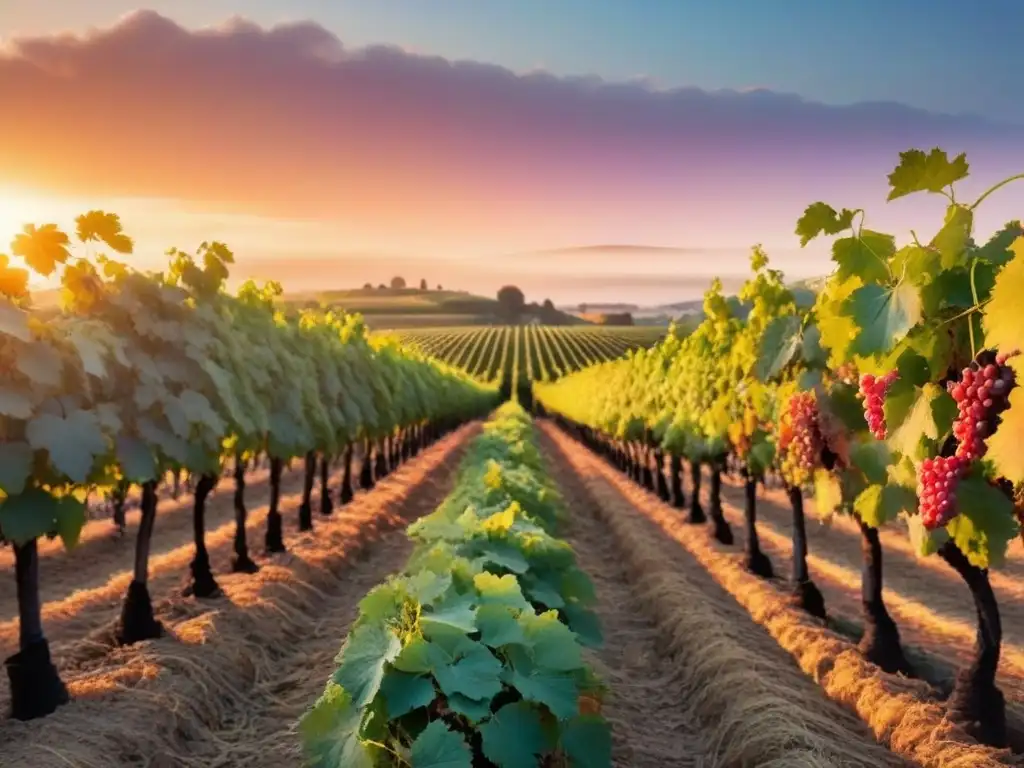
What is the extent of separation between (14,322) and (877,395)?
217 inches

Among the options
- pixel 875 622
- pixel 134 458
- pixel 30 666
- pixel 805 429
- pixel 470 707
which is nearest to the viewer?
pixel 470 707

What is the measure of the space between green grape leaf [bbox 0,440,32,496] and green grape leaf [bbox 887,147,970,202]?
19.1 feet

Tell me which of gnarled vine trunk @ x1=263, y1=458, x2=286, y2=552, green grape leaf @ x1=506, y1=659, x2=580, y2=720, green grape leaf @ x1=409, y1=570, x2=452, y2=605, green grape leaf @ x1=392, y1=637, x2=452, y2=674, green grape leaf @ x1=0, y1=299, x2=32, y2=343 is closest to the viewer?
green grape leaf @ x1=392, y1=637, x2=452, y2=674

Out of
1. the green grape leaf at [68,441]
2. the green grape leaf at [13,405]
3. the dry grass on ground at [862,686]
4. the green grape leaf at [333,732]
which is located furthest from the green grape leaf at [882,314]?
the green grape leaf at [13,405]

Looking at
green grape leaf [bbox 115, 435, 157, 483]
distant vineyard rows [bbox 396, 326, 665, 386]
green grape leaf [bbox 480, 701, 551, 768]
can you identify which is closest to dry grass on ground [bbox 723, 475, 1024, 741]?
green grape leaf [bbox 480, 701, 551, 768]

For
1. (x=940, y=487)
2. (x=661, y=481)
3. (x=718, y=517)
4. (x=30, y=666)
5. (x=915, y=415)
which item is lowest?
(x=661, y=481)

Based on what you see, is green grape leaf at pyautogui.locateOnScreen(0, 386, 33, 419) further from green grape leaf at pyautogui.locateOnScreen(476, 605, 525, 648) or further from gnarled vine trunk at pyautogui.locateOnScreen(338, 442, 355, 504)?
gnarled vine trunk at pyautogui.locateOnScreen(338, 442, 355, 504)

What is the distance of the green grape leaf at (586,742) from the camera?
3.99 metres

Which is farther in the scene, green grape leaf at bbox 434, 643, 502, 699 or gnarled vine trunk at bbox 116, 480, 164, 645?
gnarled vine trunk at bbox 116, 480, 164, 645

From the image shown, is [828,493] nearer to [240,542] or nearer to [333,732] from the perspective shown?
[333,732]

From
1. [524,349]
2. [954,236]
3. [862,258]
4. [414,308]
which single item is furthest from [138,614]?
[414,308]

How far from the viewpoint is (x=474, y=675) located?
362cm

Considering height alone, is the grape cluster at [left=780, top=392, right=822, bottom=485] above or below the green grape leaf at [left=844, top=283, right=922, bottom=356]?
below

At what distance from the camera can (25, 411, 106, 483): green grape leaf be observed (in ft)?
20.1
